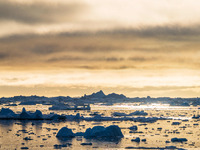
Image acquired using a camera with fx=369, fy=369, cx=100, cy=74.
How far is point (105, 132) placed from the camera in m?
46.9

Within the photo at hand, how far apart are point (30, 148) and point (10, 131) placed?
17982 millimetres

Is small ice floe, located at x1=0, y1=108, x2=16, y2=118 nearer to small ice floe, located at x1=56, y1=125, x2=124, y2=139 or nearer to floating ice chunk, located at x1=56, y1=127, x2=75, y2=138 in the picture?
floating ice chunk, located at x1=56, y1=127, x2=75, y2=138

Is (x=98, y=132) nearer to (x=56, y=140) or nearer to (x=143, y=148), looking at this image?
(x=56, y=140)

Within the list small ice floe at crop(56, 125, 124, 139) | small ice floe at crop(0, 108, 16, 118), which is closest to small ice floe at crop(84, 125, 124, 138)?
small ice floe at crop(56, 125, 124, 139)

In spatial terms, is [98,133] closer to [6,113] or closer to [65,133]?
[65,133]

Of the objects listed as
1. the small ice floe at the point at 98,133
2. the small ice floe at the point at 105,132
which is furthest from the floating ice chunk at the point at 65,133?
the small ice floe at the point at 105,132

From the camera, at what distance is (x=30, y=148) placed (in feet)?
125

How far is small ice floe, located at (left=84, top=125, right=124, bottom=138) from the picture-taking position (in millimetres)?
46141

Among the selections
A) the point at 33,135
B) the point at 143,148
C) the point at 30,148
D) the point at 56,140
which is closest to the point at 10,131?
the point at 33,135

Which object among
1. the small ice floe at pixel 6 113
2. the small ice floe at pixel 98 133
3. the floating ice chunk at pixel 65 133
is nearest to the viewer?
the small ice floe at pixel 98 133

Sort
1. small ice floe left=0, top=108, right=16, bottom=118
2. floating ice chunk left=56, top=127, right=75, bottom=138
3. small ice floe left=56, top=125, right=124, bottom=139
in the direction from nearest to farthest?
1. small ice floe left=56, top=125, right=124, bottom=139
2. floating ice chunk left=56, top=127, right=75, bottom=138
3. small ice floe left=0, top=108, right=16, bottom=118

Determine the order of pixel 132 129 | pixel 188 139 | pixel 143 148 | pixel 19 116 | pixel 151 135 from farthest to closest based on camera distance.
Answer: pixel 19 116 → pixel 132 129 → pixel 151 135 → pixel 188 139 → pixel 143 148

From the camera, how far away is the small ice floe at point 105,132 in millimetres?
46141

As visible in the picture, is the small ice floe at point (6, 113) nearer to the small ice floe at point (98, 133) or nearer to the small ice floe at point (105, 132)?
the small ice floe at point (98, 133)
